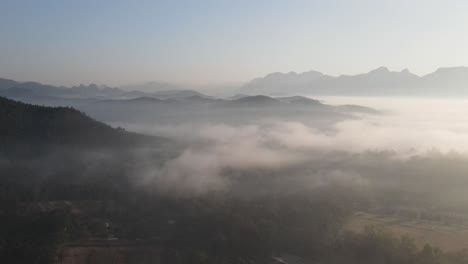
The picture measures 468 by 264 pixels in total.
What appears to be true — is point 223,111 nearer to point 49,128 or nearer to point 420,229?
point 49,128

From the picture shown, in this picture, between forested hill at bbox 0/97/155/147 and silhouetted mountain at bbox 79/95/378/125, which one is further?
silhouetted mountain at bbox 79/95/378/125

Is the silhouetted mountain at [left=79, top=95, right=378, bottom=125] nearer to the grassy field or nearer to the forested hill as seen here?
the forested hill

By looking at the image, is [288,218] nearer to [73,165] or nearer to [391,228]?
[391,228]

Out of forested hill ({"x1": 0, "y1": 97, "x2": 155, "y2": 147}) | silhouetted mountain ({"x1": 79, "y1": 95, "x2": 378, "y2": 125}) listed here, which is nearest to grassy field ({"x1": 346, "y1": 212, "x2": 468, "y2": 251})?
forested hill ({"x1": 0, "y1": 97, "x2": 155, "y2": 147})

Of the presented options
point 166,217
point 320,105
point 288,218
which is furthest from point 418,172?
point 320,105

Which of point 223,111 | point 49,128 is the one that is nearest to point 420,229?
point 49,128

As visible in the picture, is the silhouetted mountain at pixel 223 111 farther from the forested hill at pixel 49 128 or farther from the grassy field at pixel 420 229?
the grassy field at pixel 420 229
